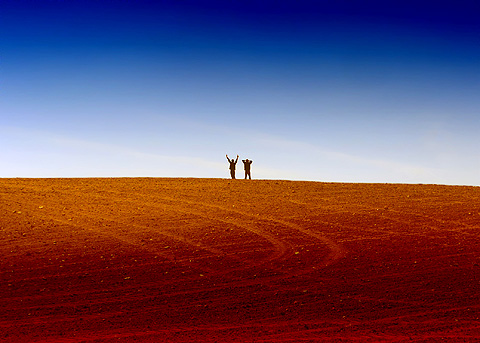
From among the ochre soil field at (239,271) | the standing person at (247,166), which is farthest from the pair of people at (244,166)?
the ochre soil field at (239,271)

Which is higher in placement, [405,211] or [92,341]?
[405,211]

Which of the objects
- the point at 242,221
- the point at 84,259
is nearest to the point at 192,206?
the point at 242,221

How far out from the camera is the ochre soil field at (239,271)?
9266 mm

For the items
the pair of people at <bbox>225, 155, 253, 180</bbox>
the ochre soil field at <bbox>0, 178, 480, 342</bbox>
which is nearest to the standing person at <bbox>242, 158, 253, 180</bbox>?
the pair of people at <bbox>225, 155, 253, 180</bbox>

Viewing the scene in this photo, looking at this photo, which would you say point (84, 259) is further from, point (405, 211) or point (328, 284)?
point (405, 211)

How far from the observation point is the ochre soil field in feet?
30.4

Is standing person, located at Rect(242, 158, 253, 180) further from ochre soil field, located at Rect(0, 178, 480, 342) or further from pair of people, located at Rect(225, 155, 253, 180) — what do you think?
ochre soil field, located at Rect(0, 178, 480, 342)

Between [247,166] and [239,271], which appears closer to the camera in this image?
[239,271]

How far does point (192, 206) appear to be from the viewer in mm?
21891

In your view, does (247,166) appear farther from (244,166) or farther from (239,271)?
(239,271)

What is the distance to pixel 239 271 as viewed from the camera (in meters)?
12.5

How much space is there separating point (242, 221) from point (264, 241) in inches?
127

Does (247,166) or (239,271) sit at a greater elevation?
(247,166)

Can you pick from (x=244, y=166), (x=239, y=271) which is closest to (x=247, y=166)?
(x=244, y=166)
